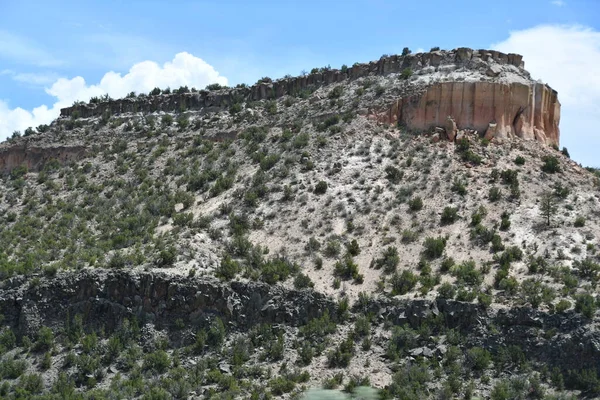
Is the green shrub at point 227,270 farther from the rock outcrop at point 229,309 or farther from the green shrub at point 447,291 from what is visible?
the green shrub at point 447,291

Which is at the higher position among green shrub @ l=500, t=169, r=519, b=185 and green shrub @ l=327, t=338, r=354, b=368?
green shrub @ l=500, t=169, r=519, b=185

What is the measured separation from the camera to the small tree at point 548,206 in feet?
104

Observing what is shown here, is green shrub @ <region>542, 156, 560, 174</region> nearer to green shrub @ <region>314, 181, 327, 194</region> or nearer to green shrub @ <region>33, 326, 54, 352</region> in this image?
green shrub @ <region>314, 181, 327, 194</region>

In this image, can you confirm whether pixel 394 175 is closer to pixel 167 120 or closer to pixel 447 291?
pixel 447 291

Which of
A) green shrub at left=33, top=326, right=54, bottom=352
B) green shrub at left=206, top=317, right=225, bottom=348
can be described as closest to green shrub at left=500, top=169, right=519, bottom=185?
green shrub at left=206, top=317, right=225, bottom=348

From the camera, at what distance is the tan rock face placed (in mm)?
37750

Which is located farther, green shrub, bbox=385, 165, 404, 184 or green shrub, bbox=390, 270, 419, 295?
green shrub, bbox=385, 165, 404, 184

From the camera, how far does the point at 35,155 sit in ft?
159

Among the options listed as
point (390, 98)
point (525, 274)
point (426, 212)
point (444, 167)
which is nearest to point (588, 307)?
point (525, 274)

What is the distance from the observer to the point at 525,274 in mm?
29031

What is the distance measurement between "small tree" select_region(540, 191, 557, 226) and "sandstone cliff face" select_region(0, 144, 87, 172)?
26525mm

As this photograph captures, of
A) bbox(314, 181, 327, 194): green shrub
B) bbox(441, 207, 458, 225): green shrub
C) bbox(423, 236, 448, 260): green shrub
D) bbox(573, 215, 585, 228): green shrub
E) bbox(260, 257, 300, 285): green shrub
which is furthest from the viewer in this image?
bbox(314, 181, 327, 194): green shrub

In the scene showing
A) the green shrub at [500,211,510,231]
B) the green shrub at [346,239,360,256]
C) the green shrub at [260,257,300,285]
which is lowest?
the green shrub at [260,257,300,285]

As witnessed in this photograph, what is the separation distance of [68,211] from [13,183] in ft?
25.5
